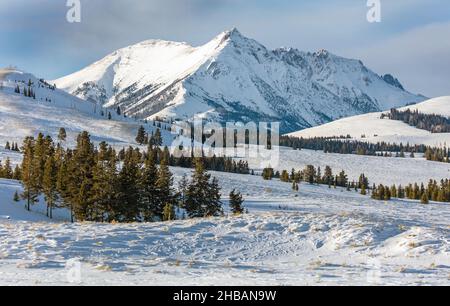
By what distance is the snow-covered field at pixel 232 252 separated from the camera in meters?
19.0

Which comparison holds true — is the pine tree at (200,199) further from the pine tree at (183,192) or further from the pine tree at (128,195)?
the pine tree at (128,195)

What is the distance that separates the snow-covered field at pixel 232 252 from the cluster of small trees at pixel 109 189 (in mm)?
24852

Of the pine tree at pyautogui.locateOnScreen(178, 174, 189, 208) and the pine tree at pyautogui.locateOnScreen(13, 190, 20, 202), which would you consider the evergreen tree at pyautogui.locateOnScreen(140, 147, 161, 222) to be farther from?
the pine tree at pyautogui.locateOnScreen(13, 190, 20, 202)

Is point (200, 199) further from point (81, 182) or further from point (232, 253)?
point (232, 253)

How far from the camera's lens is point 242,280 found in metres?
18.5

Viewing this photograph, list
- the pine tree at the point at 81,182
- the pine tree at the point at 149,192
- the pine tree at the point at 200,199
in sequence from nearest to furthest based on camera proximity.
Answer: the pine tree at the point at 81,182
the pine tree at the point at 149,192
the pine tree at the point at 200,199

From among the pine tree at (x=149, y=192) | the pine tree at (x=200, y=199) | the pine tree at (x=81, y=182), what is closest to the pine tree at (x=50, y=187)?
the pine tree at (x=81, y=182)

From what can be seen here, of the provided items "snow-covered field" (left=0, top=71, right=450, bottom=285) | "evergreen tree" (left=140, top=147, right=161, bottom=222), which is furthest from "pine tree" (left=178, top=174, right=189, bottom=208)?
"snow-covered field" (left=0, top=71, right=450, bottom=285)

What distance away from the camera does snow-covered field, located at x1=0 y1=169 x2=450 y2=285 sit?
19.0 meters

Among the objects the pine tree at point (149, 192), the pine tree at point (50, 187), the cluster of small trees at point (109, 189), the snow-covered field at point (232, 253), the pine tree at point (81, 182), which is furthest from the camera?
the pine tree at point (50, 187)
